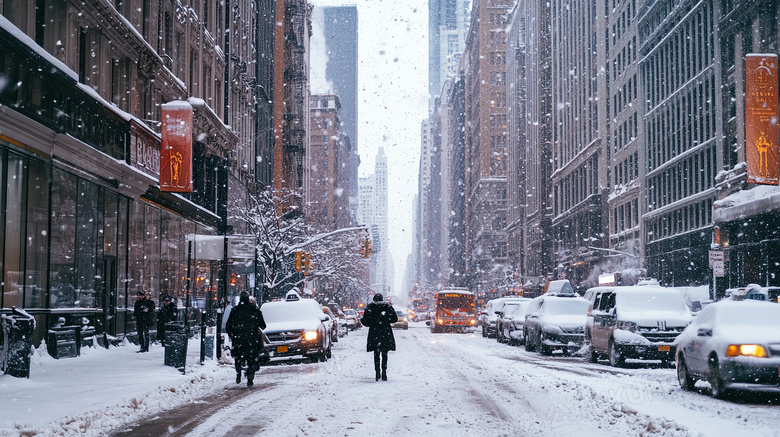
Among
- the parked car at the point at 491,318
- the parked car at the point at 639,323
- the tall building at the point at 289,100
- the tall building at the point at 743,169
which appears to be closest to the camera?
the parked car at the point at 639,323

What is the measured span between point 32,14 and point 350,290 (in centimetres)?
9878

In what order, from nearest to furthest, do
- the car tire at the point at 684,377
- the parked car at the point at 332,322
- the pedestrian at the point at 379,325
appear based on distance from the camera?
the car tire at the point at 684,377
the pedestrian at the point at 379,325
the parked car at the point at 332,322

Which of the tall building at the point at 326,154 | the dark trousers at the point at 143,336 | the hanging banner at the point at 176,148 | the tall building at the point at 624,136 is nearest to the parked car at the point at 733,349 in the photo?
the dark trousers at the point at 143,336

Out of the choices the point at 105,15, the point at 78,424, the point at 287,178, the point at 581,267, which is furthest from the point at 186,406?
the point at 581,267

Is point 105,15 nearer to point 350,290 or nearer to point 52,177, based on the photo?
point 52,177

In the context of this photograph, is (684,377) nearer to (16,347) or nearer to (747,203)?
(16,347)

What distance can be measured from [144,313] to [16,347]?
10433 mm

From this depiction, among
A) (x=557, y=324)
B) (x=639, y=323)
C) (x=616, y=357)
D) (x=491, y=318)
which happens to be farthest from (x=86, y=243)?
(x=491, y=318)

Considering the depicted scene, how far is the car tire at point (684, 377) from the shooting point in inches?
611

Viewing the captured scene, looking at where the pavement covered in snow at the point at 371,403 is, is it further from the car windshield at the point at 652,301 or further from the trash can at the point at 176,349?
the car windshield at the point at 652,301

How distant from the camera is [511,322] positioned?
118ft

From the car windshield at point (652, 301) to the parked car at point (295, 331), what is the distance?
7.72 meters

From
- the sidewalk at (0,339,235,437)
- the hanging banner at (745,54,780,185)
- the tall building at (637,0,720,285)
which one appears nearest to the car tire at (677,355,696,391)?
the sidewalk at (0,339,235,437)

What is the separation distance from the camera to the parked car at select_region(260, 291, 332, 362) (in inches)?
901
